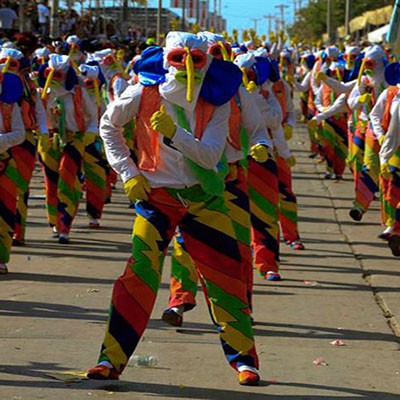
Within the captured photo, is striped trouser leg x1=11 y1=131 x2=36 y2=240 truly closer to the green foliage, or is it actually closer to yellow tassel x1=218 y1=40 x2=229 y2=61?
yellow tassel x1=218 y1=40 x2=229 y2=61

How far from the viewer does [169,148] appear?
722cm

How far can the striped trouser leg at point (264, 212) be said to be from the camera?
1070 centimetres

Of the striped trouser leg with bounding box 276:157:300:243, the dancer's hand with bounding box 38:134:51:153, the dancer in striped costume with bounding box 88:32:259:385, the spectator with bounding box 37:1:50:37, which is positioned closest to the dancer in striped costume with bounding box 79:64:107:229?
the dancer's hand with bounding box 38:134:51:153

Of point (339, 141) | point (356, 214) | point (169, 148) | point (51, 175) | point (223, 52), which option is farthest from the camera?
point (339, 141)

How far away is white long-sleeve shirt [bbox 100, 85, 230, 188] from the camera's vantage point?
281 inches

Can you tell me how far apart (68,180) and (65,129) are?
54 cm

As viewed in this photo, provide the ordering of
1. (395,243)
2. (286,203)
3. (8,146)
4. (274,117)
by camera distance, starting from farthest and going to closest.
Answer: (286,203), (395,243), (274,117), (8,146)

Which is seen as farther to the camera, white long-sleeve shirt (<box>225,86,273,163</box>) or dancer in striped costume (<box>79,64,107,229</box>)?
dancer in striped costume (<box>79,64,107,229</box>)

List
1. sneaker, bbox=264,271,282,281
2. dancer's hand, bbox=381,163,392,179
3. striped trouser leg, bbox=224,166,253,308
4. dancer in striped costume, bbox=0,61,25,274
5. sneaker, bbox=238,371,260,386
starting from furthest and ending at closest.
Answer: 1. dancer's hand, bbox=381,163,392,179
2. sneaker, bbox=264,271,282,281
3. dancer in striped costume, bbox=0,61,25,274
4. striped trouser leg, bbox=224,166,253,308
5. sneaker, bbox=238,371,260,386

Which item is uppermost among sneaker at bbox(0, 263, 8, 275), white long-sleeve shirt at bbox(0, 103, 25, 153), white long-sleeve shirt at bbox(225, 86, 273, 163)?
white long-sleeve shirt at bbox(225, 86, 273, 163)

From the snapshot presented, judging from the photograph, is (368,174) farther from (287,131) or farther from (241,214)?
(241,214)

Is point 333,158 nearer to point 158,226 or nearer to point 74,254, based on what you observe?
point 74,254

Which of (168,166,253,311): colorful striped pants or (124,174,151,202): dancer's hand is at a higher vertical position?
(124,174,151,202): dancer's hand

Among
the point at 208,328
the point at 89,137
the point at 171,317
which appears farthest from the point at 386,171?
the point at 171,317
